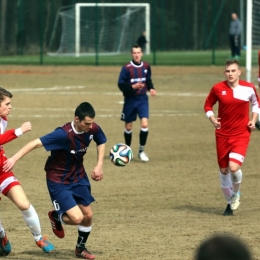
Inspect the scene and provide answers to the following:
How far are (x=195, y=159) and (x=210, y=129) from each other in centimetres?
407

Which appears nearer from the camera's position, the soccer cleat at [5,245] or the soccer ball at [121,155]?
the soccer cleat at [5,245]

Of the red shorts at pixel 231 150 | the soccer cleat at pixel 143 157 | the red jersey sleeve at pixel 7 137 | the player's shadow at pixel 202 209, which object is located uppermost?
the red jersey sleeve at pixel 7 137

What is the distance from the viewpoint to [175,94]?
2634cm

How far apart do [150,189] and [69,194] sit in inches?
174

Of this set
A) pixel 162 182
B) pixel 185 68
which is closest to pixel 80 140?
pixel 162 182

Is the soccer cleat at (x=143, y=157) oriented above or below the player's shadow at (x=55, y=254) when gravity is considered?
below

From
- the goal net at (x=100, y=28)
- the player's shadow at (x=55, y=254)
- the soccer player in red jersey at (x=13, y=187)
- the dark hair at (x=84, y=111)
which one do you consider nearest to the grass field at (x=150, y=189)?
the player's shadow at (x=55, y=254)

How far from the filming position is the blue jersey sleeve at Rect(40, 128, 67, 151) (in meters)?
7.50

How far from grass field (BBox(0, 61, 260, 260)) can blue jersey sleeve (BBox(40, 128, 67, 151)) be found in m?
1.09

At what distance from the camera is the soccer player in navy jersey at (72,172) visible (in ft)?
24.5

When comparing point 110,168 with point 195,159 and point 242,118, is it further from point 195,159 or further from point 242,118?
point 242,118

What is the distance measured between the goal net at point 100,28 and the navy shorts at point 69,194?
34608 mm

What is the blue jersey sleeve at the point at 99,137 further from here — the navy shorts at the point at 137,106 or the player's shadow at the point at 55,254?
the navy shorts at the point at 137,106

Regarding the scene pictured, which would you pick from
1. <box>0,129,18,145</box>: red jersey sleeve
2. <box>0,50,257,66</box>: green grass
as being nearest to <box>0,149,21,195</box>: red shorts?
<box>0,129,18,145</box>: red jersey sleeve
